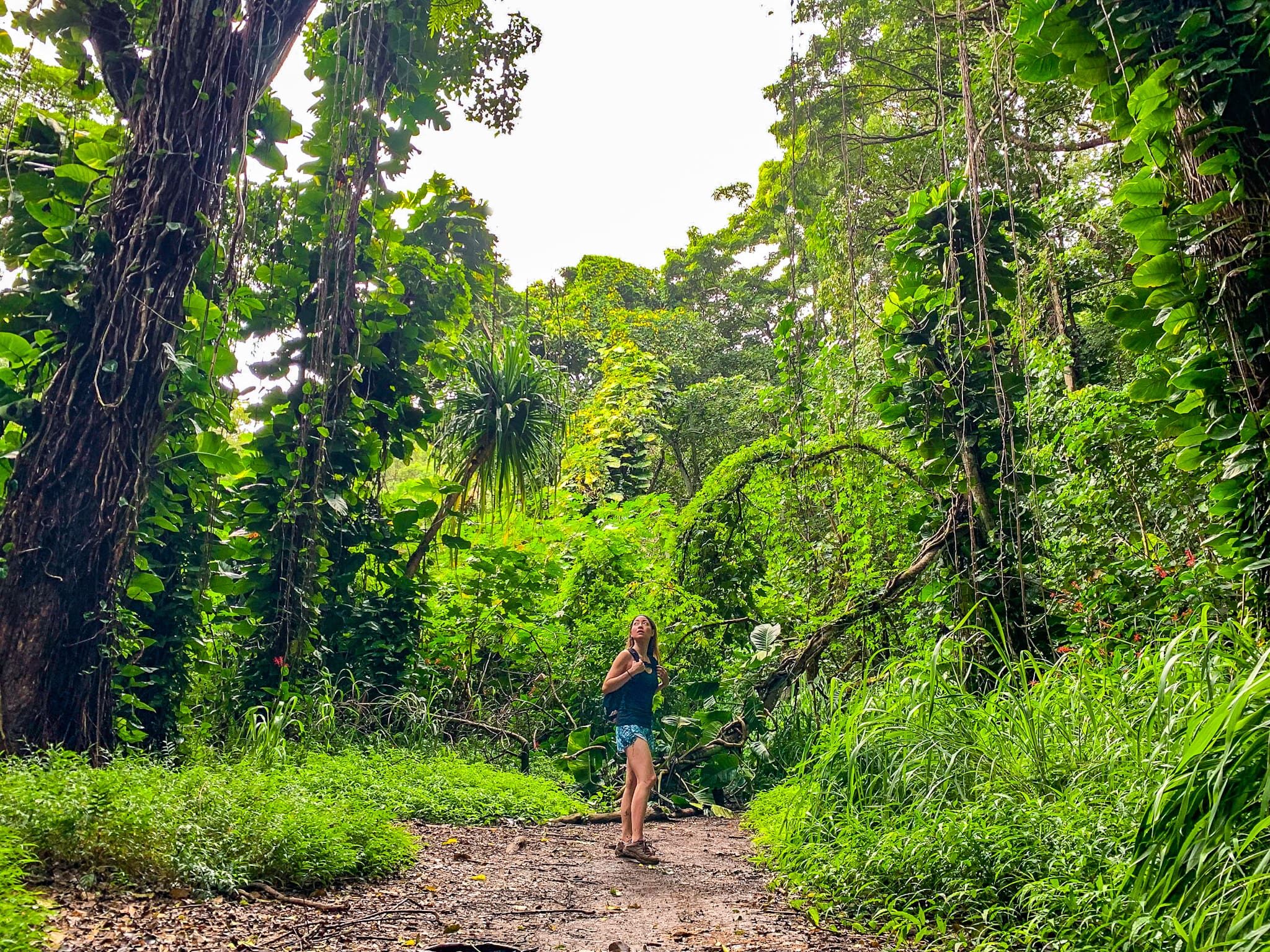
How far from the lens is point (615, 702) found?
5078mm

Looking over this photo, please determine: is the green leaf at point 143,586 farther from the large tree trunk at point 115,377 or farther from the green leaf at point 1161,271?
the green leaf at point 1161,271

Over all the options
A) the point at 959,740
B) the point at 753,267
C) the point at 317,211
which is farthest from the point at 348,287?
the point at 753,267

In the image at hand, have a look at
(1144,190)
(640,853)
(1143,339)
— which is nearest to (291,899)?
(640,853)

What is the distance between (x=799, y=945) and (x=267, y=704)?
4772 mm

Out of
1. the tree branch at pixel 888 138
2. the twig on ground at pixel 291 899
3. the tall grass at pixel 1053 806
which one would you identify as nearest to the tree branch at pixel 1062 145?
the tree branch at pixel 888 138

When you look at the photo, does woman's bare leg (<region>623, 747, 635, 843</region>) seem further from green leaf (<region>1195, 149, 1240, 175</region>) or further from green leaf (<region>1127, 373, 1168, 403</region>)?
green leaf (<region>1195, 149, 1240, 175</region>)

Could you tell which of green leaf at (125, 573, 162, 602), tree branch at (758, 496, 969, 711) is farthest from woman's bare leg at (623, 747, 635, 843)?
green leaf at (125, 573, 162, 602)

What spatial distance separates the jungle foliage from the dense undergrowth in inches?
0.9

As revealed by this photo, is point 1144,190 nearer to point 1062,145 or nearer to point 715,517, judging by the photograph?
point 715,517

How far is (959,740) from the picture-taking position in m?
3.89

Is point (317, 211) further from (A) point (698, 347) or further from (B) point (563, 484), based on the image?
(A) point (698, 347)

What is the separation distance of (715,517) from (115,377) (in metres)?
5.24

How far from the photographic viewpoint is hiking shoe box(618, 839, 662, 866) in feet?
15.0

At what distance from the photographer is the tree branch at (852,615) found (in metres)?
5.72
